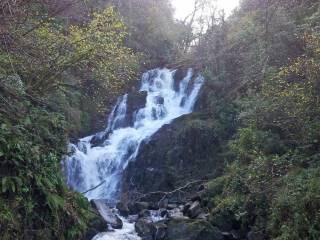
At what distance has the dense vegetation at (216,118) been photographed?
831 centimetres

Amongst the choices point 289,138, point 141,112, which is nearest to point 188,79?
point 141,112

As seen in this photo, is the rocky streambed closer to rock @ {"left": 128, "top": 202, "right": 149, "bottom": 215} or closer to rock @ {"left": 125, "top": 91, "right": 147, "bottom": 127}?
rock @ {"left": 128, "top": 202, "right": 149, "bottom": 215}

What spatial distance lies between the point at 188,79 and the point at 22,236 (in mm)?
19028

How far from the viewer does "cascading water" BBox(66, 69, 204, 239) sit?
1883 centimetres

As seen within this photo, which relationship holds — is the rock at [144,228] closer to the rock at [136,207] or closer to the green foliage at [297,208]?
the rock at [136,207]

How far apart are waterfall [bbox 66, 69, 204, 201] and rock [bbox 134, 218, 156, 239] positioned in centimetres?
343

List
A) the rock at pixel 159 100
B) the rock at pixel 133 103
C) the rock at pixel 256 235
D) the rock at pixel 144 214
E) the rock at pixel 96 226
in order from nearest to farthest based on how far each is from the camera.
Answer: the rock at pixel 256 235
the rock at pixel 96 226
the rock at pixel 144 214
the rock at pixel 133 103
the rock at pixel 159 100

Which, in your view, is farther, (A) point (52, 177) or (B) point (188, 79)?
(B) point (188, 79)

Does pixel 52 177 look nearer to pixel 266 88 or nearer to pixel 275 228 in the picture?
pixel 275 228

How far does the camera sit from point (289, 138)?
13.1 m

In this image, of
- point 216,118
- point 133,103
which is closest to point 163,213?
point 216,118

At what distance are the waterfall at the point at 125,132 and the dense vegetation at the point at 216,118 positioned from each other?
6.66 feet

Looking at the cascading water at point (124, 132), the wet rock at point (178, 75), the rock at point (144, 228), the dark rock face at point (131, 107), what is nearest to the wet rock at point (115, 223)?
the rock at point (144, 228)

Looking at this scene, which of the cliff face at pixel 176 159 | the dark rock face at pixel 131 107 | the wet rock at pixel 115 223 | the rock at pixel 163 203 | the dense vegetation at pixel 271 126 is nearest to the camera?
the dense vegetation at pixel 271 126
